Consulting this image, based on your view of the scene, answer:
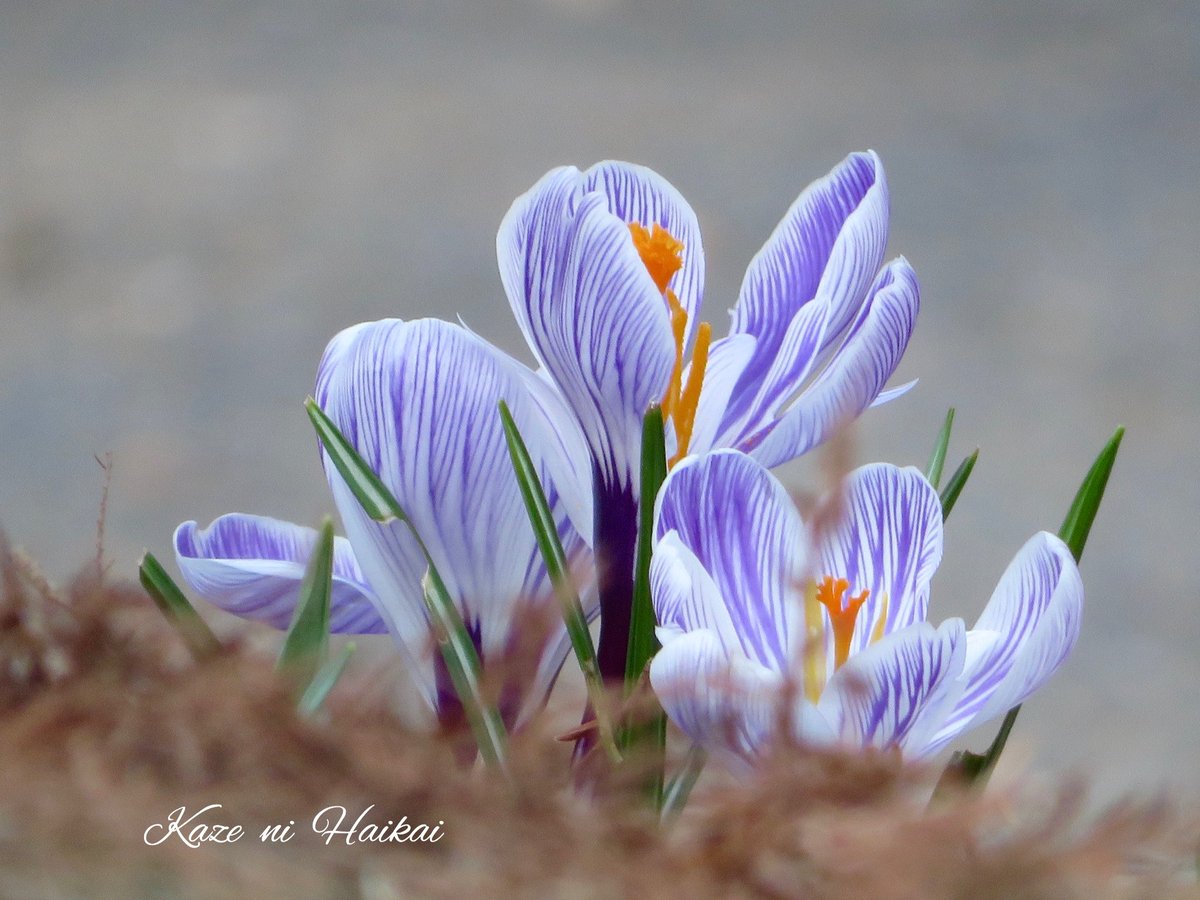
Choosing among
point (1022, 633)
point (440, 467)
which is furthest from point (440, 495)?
point (1022, 633)

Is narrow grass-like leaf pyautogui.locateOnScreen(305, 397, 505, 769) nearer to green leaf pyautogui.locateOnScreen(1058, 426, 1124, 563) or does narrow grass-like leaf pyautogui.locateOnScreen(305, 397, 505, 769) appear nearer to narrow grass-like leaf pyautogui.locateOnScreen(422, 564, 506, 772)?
narrow grass-like leaf pyautogui.locateOnScreen(422, 564, 506, 772)

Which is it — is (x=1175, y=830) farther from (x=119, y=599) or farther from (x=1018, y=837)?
(x=119, y=599)

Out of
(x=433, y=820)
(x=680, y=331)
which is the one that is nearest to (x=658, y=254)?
(x=680, y=331)

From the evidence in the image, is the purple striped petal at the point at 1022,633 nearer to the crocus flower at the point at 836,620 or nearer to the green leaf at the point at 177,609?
the crocus flower at the point at 836,620

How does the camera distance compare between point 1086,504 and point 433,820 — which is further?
point 1086,504

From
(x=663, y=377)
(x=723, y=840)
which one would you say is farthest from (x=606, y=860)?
(x=663, y=377)

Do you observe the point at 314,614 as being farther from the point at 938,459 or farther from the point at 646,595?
the point at 938,459
